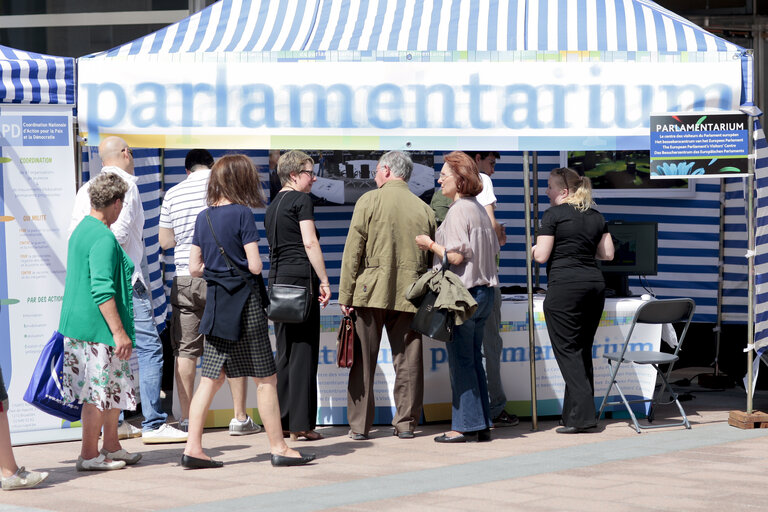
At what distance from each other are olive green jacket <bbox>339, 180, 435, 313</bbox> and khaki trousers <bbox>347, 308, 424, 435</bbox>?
131 mm

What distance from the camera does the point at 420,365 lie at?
6.87 meters

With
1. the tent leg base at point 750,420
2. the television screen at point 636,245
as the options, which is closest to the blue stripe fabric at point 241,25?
the television screen at point 636,245

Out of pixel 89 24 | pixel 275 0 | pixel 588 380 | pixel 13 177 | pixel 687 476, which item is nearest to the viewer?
pixel 687 476

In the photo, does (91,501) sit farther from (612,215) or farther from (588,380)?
(612,215)

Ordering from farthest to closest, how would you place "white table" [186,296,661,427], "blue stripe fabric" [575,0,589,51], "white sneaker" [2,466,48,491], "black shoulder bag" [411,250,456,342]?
"white table" [186,296,661,427] < "blue stripe fabric" [575,0,589,51] < "black shoulder bag" [411,250,456,342] < "white sneaker" [2,466,48,491]

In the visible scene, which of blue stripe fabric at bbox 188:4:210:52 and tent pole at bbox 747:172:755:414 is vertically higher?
blue stripe fabric at bbox 188:4:210:52

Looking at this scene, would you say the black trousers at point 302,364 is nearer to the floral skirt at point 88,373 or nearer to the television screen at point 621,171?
the floral skirt at point 88,373

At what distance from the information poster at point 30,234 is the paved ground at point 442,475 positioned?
0.53m

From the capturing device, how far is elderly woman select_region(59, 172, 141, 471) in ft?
18.1

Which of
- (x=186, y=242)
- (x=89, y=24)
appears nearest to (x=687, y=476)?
(x=186, y=242)

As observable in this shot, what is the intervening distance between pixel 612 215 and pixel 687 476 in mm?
4596

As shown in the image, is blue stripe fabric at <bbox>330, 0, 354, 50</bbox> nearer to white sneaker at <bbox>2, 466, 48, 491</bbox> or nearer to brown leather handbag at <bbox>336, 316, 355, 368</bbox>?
brown leather handbag at <bbox>336, 316, 355, 368</bbox>

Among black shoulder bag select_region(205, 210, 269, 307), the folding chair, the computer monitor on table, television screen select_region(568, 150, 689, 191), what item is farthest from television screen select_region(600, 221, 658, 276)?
black shoulder bag select_region(205, 210, 269, 307)

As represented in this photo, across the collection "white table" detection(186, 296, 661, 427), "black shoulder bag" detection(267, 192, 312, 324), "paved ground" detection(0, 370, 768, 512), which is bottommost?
"paved ground" detection(0, 370, 768, 512)
